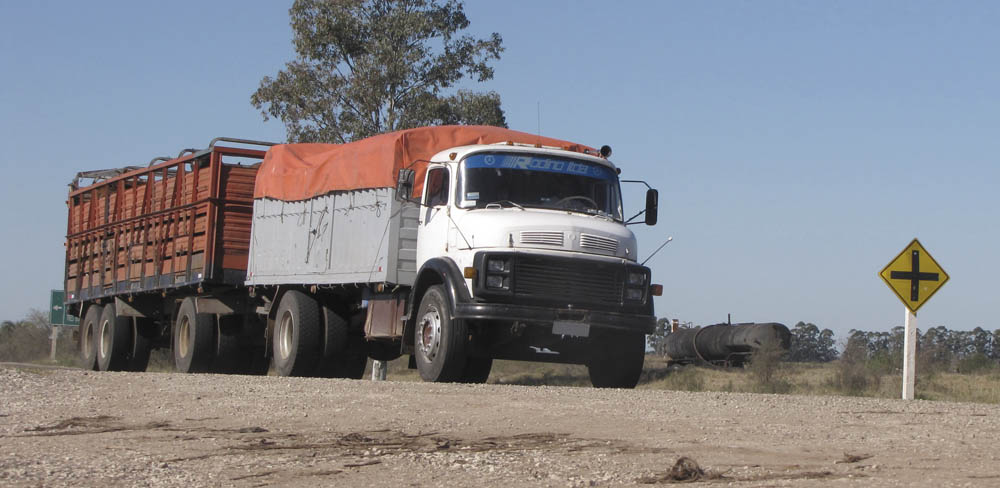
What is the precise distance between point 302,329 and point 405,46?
685 inches

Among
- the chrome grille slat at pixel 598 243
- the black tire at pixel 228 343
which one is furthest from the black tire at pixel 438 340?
the black tire at pixel 228 343

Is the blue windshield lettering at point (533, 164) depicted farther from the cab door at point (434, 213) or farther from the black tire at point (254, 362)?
the black tire at point (254, 362)

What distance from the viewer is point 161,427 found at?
1021 centimetres

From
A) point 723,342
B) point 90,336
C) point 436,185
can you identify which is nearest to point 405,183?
point 436,185

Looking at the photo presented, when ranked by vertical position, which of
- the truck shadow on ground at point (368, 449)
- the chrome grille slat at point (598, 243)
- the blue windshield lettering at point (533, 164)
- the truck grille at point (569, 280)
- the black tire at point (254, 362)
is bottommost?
the truck shadow on ground at point (368, 449)

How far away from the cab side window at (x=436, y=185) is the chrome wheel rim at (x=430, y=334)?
55.7 inches

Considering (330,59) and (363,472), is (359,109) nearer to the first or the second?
(330,59)

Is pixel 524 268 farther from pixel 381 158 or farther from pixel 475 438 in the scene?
pixel 475 438

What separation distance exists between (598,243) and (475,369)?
206cm

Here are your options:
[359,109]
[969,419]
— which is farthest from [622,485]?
[359,109]

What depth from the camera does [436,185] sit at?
15.2 metres

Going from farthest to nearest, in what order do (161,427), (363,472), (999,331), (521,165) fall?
(999,331), (521,165), (161,427), (363,472)

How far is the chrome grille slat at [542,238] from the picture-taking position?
14.2 meters

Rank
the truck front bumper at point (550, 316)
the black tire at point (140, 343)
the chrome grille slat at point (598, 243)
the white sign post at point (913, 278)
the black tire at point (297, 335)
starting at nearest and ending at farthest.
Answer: the truck front bumper at point (550, 316), the chrome grille slat at point (598, 243), the white sign post at point (913, 278), the black tire at point (297, 335), the black tire at point (140, 343)
